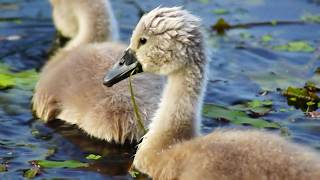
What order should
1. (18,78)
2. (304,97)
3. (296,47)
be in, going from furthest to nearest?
(296,47) → (18,78) → (304,97)

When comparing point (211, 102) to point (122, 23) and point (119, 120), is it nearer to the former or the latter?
point (119, 120)

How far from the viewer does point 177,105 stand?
18.7ft

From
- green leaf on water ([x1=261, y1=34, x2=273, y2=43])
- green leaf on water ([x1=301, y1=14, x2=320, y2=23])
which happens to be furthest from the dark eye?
green leaf on water ([x1=301, y1=14, x2=320, y2=23])

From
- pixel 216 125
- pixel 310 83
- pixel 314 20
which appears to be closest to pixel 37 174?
pixel 216 125

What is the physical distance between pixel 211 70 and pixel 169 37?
2.65m

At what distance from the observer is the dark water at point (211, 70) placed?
6.21 meters

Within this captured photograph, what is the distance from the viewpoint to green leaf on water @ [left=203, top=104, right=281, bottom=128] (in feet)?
22.1

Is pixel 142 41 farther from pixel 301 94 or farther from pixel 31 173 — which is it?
pixel 301 94

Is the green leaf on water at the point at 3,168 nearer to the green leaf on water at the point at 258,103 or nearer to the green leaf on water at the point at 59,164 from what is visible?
the green leaf on water at the point at 59,164

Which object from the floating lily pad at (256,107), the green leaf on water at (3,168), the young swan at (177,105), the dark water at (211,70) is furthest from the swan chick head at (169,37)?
the floating lily pad at (256,107)

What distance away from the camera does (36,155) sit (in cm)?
619

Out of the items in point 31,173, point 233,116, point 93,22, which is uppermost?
point 93,22

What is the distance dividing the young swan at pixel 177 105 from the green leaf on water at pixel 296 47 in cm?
314

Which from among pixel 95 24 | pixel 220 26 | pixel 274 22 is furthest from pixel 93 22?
pixel 274 22
